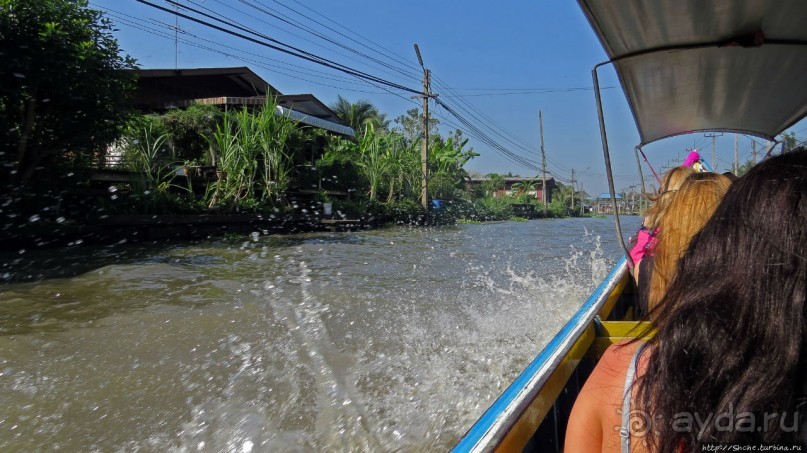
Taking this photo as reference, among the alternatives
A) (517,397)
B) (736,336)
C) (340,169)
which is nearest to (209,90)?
(340,169)

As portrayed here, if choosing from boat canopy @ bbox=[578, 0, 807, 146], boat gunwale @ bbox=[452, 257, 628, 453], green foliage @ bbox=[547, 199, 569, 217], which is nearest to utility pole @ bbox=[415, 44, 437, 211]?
boat canopy @ bbox=[578, 0, 807, 146]

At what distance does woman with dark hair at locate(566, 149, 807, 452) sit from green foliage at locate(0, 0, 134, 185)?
8869mm

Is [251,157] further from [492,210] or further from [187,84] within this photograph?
[492,210]

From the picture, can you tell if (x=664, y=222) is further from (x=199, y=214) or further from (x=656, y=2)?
(x=199, y=214)

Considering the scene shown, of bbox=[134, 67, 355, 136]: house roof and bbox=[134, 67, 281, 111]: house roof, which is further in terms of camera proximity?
bbox=[134, 67, 281, 111]: house roof

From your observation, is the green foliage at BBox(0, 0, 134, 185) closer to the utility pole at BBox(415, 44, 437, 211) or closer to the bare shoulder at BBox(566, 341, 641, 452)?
the bare shoulder at BBox(566, 341, 641, 452)

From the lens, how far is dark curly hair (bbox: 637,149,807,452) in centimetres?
69

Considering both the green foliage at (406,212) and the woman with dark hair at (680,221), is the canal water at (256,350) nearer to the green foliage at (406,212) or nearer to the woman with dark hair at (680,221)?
the woman with dark hair at (680,221)

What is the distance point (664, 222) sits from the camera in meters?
1.55

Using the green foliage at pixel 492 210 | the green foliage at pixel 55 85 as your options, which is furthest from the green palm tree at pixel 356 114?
the green foliage at pixel 55 85

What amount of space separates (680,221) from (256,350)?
300 centimetres

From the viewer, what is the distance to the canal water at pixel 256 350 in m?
2.55

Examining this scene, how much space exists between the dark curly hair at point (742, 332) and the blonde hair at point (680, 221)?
731 millimetres

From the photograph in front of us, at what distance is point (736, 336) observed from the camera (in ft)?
2.38
